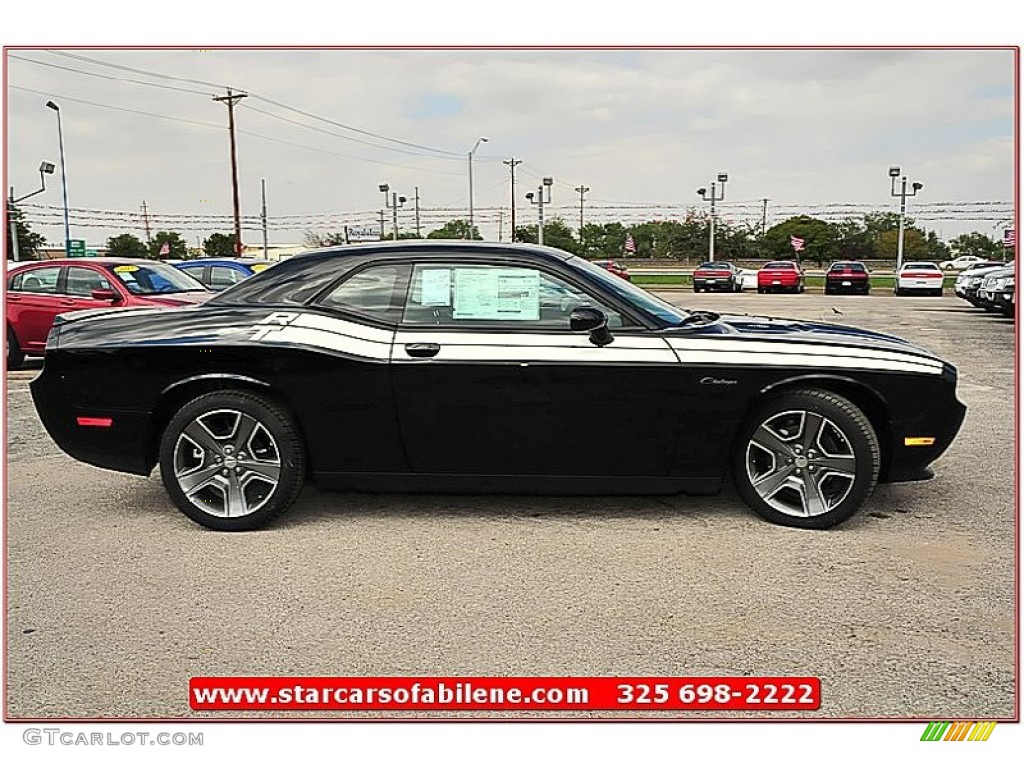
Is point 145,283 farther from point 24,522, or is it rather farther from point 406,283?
point 406,283

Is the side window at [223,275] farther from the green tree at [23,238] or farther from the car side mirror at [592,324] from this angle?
the car side mirror at [592,324]

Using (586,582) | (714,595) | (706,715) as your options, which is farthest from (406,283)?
(706,715)

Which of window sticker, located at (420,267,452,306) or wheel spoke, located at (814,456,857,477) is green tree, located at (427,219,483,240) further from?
wheel spoke, located at (814,456,857,477)

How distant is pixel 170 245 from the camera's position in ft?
18.8

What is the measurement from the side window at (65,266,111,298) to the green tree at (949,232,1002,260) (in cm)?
739

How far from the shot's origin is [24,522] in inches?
188

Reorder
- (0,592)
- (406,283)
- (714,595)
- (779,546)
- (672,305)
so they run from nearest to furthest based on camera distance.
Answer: (0,592) < (714,595) < (779,546) < (406,283) < (672,305)

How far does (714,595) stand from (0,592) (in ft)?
8.19

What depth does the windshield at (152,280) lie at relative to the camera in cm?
938

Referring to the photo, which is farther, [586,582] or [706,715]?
[586,582]

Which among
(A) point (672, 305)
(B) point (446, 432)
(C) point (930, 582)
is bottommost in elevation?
(C) point (930, 582)

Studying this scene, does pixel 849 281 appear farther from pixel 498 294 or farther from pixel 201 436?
pixel 201 436

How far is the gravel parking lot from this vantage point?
10.3 feet

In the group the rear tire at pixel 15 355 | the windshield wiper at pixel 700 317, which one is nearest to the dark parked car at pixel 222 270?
the rear tire at pixel 15 355
